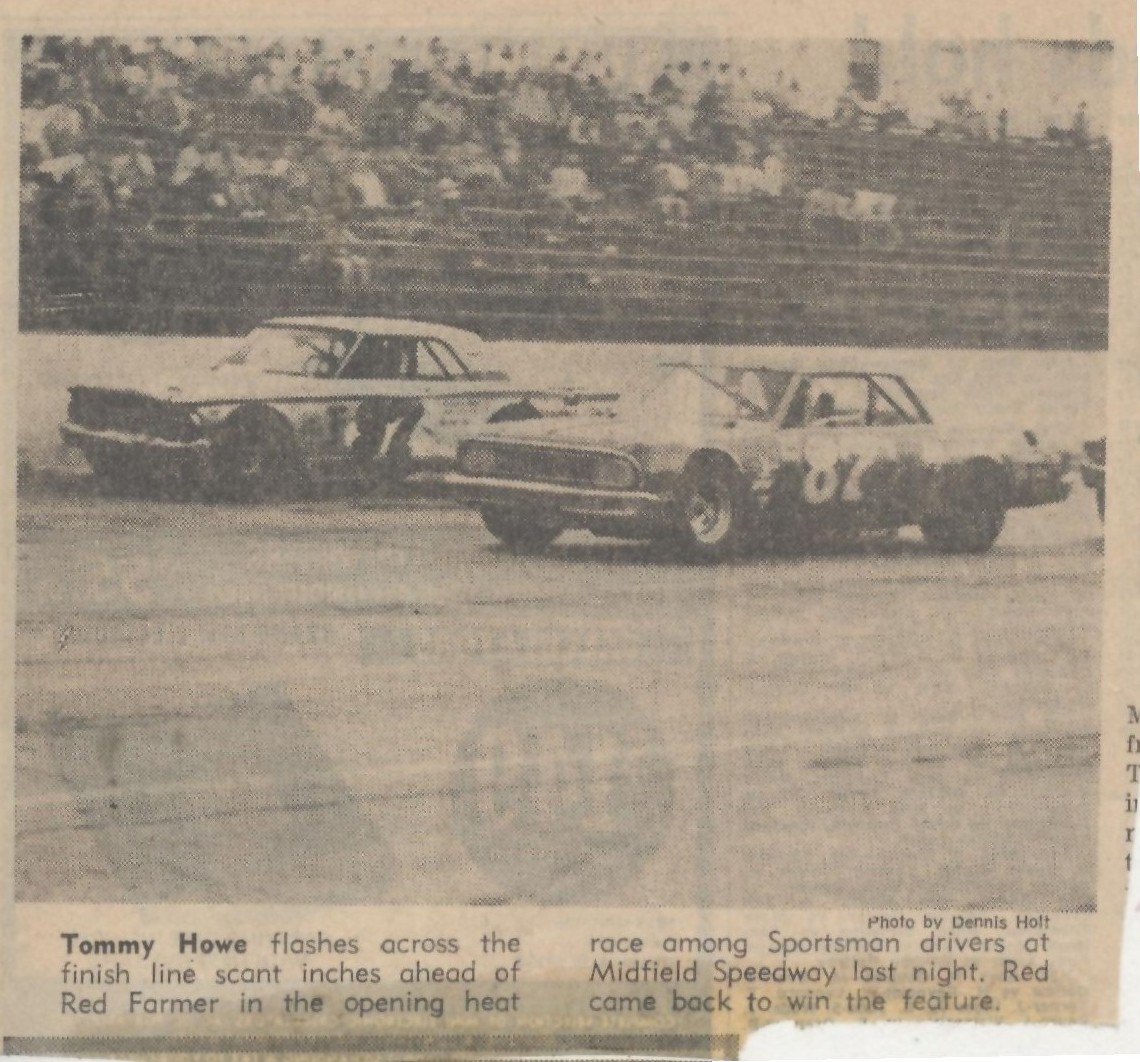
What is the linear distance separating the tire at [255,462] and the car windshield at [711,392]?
0.63 meters

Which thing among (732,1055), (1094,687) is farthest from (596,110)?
(732,1055)

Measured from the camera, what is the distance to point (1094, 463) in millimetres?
2795

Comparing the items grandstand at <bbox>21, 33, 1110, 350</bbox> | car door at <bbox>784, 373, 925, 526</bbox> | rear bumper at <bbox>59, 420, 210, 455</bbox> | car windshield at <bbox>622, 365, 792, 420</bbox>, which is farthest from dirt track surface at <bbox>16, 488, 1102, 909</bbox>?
grandstand at <bbox>21, 33, 1110, 350</bbox>

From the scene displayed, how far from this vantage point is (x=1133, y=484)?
2.79 meters

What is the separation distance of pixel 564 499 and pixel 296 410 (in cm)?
52

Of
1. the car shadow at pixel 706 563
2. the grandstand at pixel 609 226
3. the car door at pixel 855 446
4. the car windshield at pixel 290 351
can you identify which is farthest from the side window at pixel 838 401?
the car windshield at pixel 290 351

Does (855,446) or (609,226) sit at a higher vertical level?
(609,226)

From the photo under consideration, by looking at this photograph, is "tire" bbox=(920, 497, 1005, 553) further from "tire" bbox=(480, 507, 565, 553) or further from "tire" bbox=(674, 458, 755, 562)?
"tire" bbox=(480, 507, 565, 553)

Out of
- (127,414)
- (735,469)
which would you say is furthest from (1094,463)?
(127,414)

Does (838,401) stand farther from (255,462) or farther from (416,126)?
(255,462)

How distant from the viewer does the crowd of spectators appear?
9.18 ft

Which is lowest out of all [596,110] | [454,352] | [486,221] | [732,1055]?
[732,1055]

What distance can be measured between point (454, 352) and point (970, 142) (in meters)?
1.01

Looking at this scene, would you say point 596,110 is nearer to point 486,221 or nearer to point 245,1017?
point 486,221
